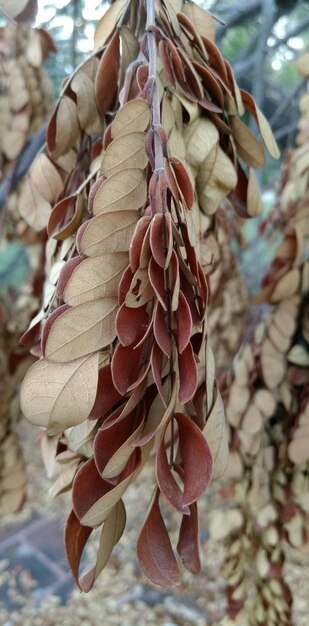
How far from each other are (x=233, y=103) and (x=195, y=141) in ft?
0.16

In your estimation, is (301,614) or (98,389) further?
(301,614)

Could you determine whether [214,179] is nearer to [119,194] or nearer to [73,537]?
[119,194]

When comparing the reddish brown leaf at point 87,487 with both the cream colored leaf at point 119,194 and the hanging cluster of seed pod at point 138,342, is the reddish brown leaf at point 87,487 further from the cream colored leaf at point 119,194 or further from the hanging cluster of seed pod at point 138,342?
the cream colored leaf at point 119,194

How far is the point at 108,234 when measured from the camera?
27cm

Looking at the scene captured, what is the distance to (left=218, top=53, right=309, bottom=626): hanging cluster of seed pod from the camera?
2.00ft

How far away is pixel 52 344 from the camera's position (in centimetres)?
26

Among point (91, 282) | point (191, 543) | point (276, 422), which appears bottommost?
point (276, 422)

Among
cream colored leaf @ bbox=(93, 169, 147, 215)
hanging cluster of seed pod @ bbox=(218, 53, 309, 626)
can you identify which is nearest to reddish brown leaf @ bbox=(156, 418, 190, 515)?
cream colored leaf @ bbox=(93, 169, 147, 215)

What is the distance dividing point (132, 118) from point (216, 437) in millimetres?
172

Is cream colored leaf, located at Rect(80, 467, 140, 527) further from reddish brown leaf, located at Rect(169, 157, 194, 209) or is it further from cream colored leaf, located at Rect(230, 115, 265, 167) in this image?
cream colored leaf, located at Rect(230, 115, 265, 167)

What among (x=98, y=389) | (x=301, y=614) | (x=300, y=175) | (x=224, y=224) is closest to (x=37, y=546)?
(x=301, y=614)

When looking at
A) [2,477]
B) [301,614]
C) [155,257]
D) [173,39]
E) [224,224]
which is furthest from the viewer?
[301,614]

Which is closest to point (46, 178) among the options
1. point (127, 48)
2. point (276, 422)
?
point (127, 48)

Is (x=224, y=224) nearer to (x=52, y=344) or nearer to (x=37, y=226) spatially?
(x=37, y=226)
